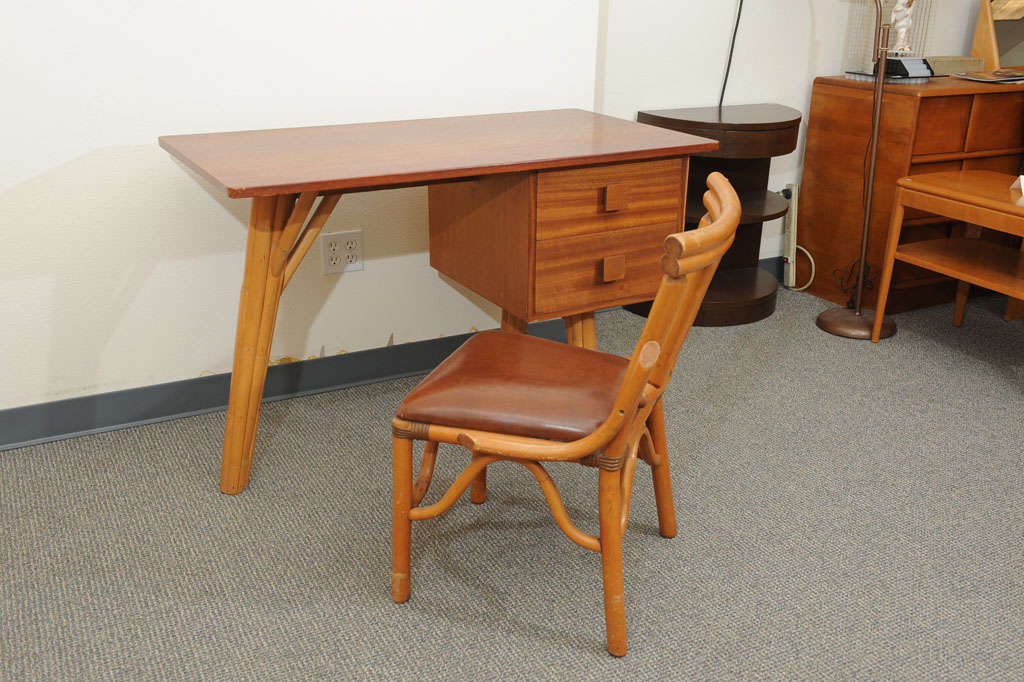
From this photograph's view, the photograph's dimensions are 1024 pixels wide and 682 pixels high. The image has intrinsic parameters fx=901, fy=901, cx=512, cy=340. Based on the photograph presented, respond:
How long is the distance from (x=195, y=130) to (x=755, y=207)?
1.67m

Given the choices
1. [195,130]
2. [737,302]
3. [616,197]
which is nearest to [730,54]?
[737,302]

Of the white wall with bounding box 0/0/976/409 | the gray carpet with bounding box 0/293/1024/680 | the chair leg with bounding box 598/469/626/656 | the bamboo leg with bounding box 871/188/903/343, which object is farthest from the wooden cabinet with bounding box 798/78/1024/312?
the chair leg with bounding box 598/469/626/656

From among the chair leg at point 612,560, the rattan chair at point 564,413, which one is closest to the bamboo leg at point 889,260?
the rattan chair at point 564,413

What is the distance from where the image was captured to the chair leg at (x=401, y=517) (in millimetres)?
1462

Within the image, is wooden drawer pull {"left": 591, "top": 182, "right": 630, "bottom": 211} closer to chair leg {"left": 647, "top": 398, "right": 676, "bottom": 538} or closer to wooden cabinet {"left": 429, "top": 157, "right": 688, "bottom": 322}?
wooden cabinet {"left": 429, "top": 157, "right": 688, "bottom": 322}

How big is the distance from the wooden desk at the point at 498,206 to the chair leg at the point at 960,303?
56.6 inches

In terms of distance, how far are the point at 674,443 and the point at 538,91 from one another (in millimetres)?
986

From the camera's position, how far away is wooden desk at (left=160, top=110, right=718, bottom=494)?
169cm

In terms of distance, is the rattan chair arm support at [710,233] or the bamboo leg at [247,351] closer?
the rattan chair arm support at [710,233]

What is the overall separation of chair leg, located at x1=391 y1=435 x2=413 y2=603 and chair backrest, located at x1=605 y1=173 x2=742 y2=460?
1.09 ft

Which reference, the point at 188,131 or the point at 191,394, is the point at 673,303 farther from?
the point at 191,394

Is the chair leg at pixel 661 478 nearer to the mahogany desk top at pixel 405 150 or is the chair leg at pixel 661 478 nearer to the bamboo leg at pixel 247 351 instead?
the mahogany desk top at pixel 405 150

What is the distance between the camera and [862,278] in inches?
112

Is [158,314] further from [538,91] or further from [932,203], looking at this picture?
[932,203]
